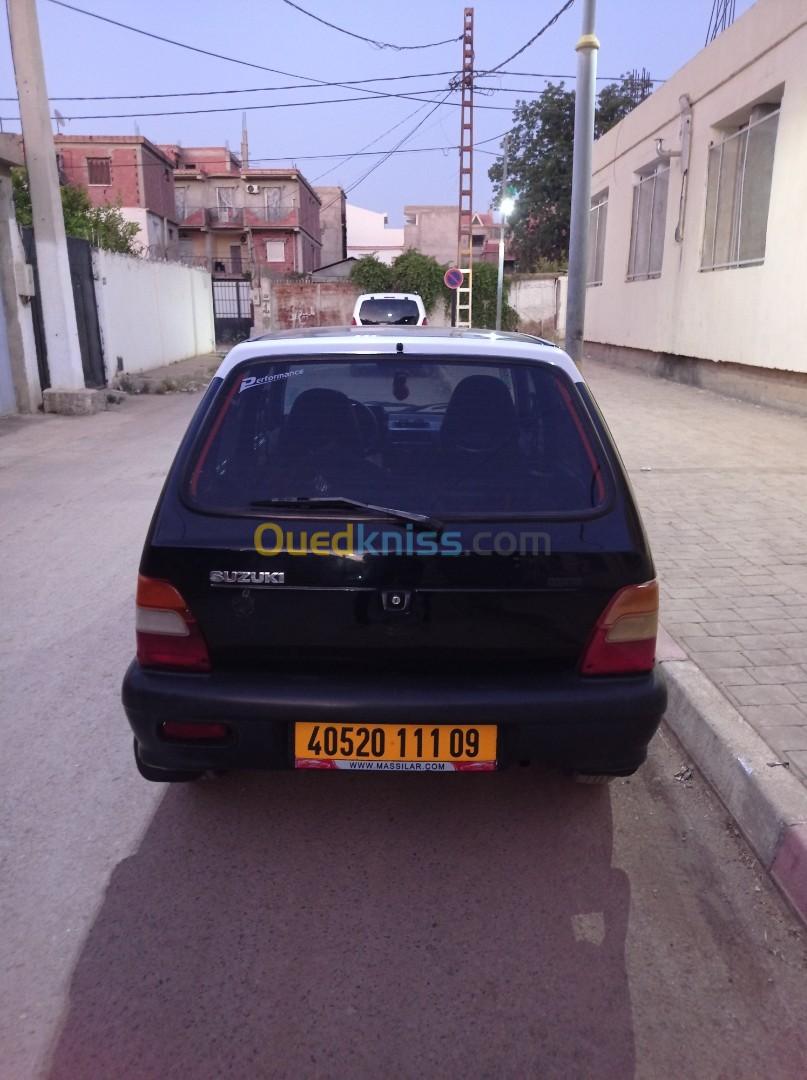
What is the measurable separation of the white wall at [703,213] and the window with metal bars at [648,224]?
341 millimetres

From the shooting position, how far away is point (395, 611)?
8.16 ft

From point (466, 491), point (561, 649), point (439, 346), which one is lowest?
point (561, 649)

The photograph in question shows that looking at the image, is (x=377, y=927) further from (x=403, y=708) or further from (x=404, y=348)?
(x=404, y=348)

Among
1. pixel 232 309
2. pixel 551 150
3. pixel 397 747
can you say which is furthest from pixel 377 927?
pixel 551 150

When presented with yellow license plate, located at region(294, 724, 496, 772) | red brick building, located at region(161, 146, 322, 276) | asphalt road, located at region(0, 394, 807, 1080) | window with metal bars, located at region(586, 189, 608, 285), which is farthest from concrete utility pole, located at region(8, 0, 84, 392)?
red brick building, located at region(161, 146, 322, 276)

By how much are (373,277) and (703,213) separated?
62.5ft

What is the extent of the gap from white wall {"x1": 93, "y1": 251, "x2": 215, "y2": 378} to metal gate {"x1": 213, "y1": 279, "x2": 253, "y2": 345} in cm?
772

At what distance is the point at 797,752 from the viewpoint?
3.12 m

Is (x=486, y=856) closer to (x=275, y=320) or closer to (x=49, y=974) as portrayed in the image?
(x=49, y=974)

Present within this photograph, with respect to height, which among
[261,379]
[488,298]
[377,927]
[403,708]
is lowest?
[377,927]

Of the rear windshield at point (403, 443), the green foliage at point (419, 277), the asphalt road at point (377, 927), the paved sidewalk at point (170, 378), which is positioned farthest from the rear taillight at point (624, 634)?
the green foliage at point (419, 277)

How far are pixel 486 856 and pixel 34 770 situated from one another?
5.70ft

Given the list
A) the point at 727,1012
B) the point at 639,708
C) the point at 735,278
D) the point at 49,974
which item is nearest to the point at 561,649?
the point at 639,708

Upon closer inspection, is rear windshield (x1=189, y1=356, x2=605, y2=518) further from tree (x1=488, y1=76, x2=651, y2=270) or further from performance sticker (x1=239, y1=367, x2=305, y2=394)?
tree (x1=488, y1=76, x2=651, y2=270)
